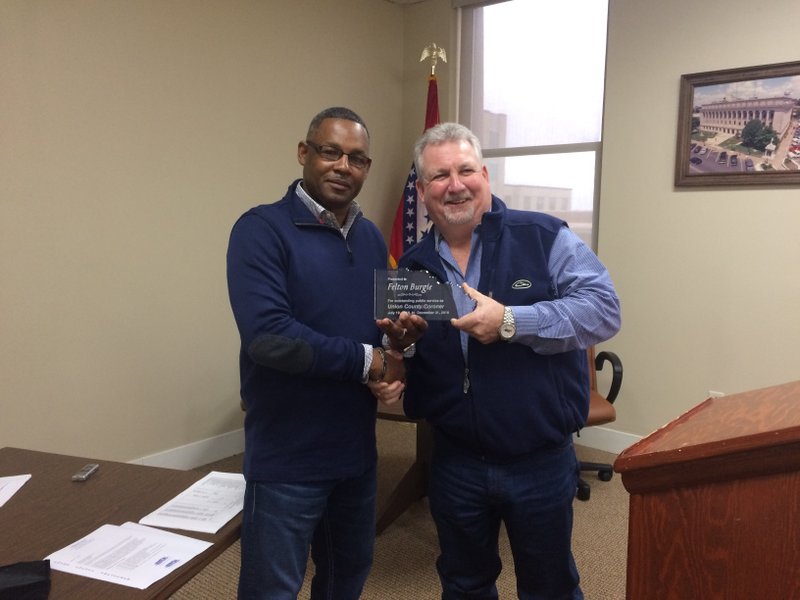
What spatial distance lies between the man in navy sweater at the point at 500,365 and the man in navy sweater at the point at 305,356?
134 mm

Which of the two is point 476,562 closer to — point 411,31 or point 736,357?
point 736,357

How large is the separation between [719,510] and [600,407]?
2.31 meters

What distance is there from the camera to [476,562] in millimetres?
1498

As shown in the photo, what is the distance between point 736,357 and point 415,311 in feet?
7.95

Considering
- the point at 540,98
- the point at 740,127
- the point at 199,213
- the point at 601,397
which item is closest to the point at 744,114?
the point at 740,127

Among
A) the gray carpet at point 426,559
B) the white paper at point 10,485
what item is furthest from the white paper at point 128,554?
the gray carpet at point 426,559

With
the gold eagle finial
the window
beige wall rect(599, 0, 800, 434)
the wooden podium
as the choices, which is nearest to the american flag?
the gold eagle finial

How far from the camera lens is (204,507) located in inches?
49.2

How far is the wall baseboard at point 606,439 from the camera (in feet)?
11.2

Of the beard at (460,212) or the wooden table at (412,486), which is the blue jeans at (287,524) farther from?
the wooden table at (412,486)

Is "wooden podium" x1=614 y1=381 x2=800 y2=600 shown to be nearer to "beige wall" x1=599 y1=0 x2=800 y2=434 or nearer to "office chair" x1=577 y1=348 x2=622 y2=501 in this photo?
"office chair" x1=577 y1=348 x2=622 y2=501

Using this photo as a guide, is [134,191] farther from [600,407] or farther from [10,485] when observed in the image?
[600,407]

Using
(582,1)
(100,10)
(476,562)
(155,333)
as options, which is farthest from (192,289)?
(582,1)

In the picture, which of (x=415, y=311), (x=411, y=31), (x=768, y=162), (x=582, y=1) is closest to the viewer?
(x=415, y=311)
